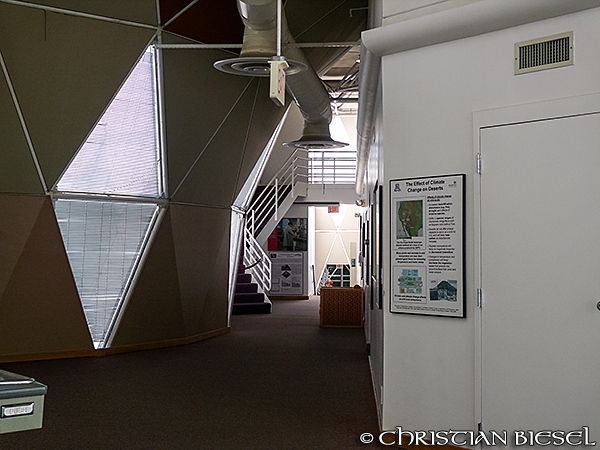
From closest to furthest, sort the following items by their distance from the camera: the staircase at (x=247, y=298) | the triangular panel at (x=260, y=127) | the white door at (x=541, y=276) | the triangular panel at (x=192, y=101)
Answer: the white door at (x=541, y=276) → the triangular panel at (x=192, y=101) → the triangular panel at (x=260, y=127) → the staircase at (x=247, y=298)

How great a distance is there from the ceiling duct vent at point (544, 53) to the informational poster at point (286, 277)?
56.7 ft

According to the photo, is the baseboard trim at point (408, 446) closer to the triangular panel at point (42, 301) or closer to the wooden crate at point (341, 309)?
the triangular panel at point (42, 301)

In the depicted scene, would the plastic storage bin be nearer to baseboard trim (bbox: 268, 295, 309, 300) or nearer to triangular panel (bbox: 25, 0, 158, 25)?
triangular panel (bbox: 25, 0, 158, 25)

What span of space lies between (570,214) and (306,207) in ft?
56.8

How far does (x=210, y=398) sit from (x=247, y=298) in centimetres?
1004

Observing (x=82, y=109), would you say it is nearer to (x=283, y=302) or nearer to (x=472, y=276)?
(x=472, y=276)

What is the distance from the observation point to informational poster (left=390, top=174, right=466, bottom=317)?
17.5 ft

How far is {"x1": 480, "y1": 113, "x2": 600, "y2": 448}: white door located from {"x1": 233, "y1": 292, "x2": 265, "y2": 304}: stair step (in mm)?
12396

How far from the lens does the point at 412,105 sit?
567 centimetres

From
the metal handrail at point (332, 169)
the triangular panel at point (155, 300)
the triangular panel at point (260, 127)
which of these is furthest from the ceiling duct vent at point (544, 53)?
the metal handrail at point (332, 169)

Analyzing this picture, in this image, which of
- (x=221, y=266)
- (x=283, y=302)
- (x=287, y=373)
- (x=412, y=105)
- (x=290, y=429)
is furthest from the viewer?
(x=283, y=302)

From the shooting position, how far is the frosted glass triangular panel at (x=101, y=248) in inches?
390

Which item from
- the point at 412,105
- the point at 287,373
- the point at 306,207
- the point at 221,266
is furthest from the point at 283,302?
the point at 412,105

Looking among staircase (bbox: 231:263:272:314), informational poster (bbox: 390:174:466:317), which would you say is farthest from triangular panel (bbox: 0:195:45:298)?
staircase (bbox: 231:263:272:314)
